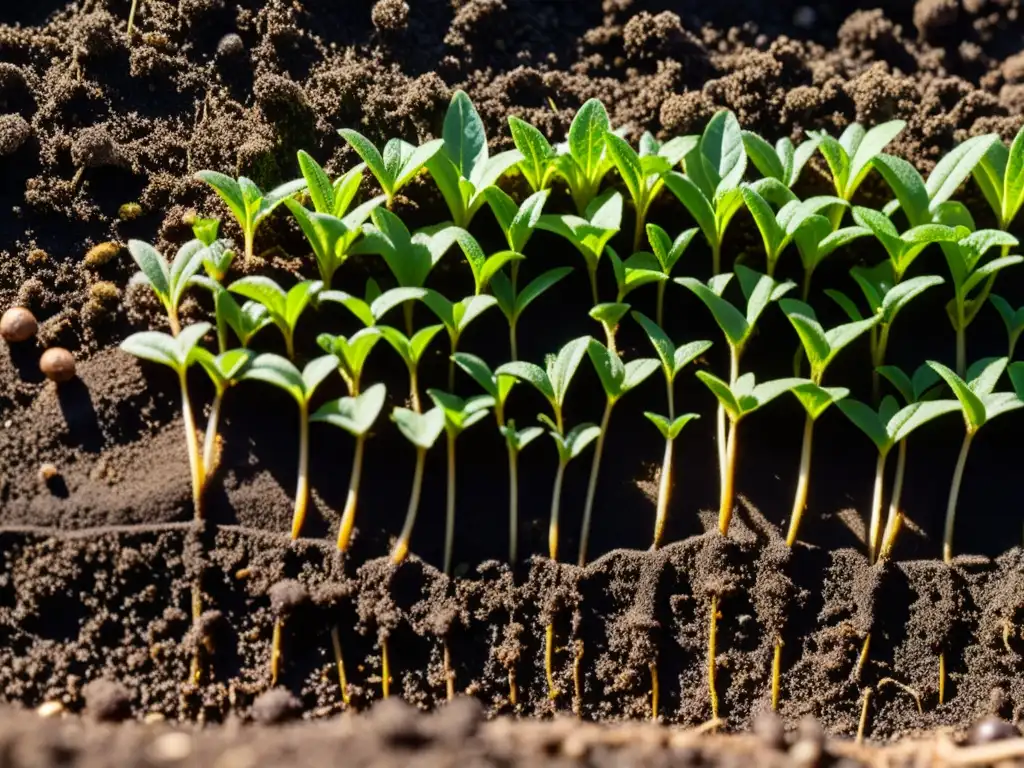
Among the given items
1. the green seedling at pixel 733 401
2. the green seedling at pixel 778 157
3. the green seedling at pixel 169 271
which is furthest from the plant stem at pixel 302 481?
the green seedling at pixel 778 157

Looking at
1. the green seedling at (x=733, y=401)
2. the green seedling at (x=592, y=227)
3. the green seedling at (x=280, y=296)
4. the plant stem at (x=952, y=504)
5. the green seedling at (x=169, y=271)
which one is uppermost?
the green seedling at (x=592, y=227)

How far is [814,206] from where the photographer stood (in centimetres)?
206

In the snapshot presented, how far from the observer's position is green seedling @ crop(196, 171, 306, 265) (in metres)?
2.01

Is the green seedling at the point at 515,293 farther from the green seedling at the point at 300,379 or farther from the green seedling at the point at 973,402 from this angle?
the green seedling at the point at 973,402

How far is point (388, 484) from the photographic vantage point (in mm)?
1981

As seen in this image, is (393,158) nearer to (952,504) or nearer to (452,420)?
(452,420)

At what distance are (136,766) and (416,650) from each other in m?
0.65

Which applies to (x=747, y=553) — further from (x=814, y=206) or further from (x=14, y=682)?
(x=14, y=682)

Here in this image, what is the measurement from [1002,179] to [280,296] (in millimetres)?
1528

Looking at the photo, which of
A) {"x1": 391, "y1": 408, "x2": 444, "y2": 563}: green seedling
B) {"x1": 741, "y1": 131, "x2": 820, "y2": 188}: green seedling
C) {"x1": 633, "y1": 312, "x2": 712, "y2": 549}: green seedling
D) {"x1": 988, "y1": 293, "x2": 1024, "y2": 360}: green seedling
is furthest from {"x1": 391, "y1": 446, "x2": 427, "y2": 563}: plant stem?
{"x1": 988, "y1": 293, "x2": 1024, "y2": 360}: green seedling

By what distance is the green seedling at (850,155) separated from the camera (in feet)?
7.27

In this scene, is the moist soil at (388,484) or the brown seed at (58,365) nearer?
the moist soil at (388,484)

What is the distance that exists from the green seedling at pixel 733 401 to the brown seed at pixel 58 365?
3.79 ft

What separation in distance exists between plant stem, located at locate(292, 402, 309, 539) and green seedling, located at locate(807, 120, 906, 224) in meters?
1.16
